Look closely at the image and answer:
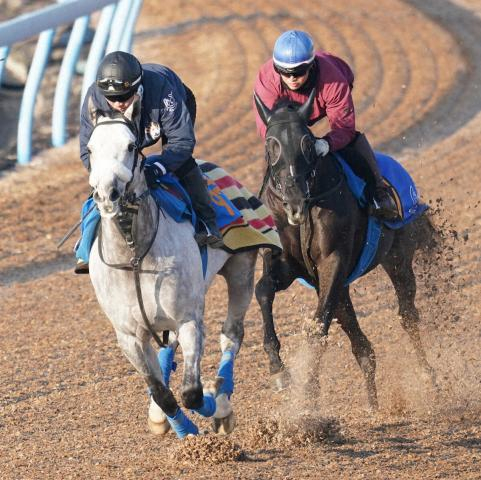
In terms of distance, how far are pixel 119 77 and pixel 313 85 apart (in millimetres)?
2005

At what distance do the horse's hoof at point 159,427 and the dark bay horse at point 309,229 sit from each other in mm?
911

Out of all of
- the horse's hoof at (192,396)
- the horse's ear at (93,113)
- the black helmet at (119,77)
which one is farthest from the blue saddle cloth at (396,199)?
the horse's ear at (93,113)

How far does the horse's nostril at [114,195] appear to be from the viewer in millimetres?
5703

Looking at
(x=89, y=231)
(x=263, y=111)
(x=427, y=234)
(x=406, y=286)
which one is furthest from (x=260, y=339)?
(x=89, y=231)

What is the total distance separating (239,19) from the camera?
21.7m

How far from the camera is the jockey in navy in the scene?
250 inches

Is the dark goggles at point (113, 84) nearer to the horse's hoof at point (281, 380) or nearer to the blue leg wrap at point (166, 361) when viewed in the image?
the blue leg wrap at point (166, 361)

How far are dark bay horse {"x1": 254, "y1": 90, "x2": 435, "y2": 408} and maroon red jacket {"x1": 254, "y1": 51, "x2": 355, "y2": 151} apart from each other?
0.65 feet

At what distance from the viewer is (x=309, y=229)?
7.93 meters

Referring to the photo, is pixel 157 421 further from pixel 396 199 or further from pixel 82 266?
pixel 396 199

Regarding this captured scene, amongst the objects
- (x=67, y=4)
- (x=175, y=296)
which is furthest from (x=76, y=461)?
(x=67, y=4)

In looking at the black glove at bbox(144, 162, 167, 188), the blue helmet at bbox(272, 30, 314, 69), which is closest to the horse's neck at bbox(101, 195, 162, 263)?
the black glove at bbox(144, 162, 167, 188)

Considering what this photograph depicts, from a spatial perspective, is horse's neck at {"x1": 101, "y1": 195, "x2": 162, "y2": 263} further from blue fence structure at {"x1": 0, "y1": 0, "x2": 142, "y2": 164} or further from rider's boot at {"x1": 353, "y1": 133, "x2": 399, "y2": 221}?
blue fence structure at {"x1": 0, "y1": 0, "x2": 142, "y2": 164}

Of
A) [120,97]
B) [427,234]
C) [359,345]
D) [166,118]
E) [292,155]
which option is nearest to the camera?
[120,97]
